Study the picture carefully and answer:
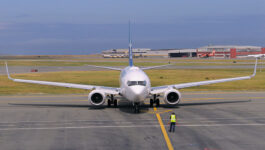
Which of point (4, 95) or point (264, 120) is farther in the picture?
point (4, 95)

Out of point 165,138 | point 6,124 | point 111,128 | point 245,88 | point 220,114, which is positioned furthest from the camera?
point 245,88

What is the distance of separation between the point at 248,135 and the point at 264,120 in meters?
6.68

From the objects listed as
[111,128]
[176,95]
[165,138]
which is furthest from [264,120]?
[111,128]

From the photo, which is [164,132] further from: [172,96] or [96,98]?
[96,98]

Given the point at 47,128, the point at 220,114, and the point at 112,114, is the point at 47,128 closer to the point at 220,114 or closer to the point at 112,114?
the point at 112,114

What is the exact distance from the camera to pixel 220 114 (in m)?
32.3

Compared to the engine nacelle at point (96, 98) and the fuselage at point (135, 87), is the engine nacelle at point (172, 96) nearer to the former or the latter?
the fuselage at point (135, 87)

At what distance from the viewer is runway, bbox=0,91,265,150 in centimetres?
2117

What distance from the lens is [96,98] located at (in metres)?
35.0

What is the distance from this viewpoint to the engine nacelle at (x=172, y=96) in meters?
34.5

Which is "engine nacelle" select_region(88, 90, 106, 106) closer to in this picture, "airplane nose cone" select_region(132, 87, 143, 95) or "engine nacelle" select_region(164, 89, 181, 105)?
"airplane nose cone" select_region(132, 87, 143, 95)

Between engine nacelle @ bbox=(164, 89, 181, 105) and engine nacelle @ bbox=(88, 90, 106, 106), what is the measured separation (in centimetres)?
656

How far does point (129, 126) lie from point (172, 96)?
9.37 meters

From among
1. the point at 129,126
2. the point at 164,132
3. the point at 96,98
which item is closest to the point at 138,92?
the point at 129,126
